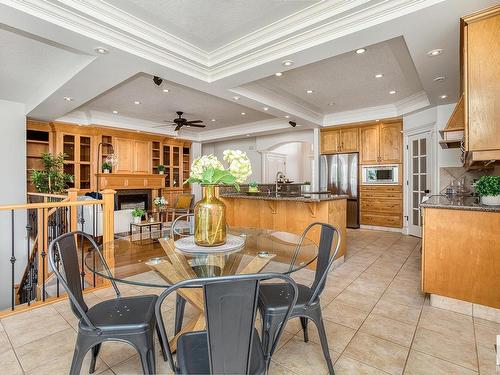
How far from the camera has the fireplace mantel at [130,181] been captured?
6707mm

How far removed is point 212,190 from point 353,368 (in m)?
1.42

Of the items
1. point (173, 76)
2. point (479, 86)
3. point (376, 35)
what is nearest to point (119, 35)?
point (173, 76)

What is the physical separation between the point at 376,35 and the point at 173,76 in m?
2.32

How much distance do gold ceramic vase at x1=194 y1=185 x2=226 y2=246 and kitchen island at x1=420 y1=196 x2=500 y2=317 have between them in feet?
6.43

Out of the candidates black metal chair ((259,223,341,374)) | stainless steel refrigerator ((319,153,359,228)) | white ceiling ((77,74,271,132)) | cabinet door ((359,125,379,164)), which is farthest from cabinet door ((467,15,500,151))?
stainless steel refrigerator ((319,153,359,228))

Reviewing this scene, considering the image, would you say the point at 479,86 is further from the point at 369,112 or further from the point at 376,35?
the point at 369,112

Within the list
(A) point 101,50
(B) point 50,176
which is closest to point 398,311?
(A) point 101,50

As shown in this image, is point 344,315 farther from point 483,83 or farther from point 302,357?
point 483,83

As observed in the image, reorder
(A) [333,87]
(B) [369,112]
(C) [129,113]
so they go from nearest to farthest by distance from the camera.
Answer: (A) [333,87]
(B) [369,112]
(C) [129,113]

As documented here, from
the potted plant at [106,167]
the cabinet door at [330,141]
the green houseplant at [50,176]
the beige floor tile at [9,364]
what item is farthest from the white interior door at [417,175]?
the green houseplant at [50,176]

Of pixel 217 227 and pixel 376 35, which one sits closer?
pixel 217 227

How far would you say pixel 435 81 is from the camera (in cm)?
366

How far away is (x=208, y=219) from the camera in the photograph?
5.89 ft

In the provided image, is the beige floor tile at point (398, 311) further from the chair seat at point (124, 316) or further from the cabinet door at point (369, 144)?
the cabinet door at point (369, 144)
